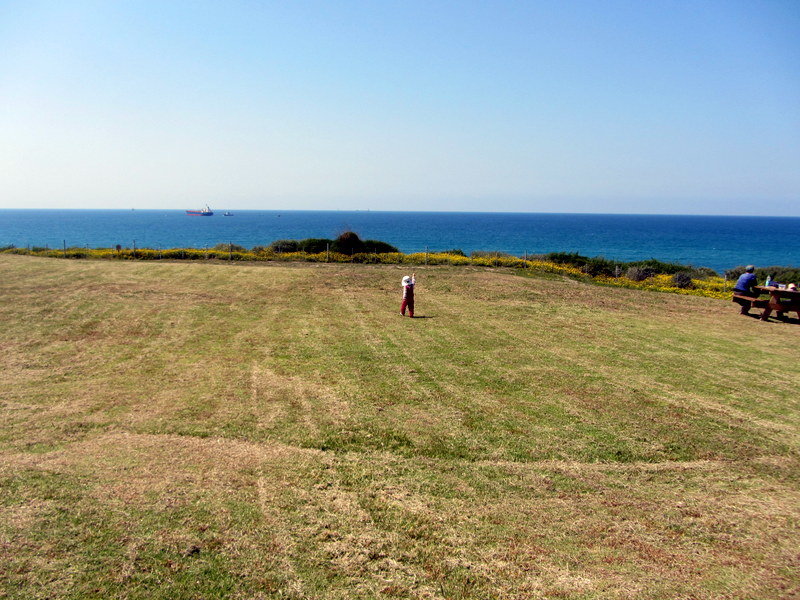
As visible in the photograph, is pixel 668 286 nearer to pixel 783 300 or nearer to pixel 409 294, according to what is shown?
pixel 783 300

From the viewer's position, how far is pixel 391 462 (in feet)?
22.6

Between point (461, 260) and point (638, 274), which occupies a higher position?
point (461, 260)

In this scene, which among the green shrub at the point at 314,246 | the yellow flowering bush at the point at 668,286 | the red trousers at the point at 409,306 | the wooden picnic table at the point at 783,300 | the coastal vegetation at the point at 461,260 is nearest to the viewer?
the red trousers at the point at 409,306

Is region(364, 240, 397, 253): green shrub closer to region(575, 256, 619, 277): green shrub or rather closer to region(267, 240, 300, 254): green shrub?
region(267, 240, 300, 254): green shrub

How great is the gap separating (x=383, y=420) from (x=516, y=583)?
3.93 metres

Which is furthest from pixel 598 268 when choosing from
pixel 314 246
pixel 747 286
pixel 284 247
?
pixel 284 247

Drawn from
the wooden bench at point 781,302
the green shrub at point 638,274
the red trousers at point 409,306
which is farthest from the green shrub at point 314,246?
the wooden bench at point 781,302

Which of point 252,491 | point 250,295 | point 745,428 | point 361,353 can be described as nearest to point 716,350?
point 745,428

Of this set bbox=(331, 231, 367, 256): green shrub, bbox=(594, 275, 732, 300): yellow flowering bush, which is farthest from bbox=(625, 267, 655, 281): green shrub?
bbox=(331, 231, 367, 256): green shrub

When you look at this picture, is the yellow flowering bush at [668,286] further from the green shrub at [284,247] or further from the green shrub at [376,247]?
the green shrub at [284,247]

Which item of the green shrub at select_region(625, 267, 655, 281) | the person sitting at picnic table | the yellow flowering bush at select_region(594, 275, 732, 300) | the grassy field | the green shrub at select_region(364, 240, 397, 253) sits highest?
the green shrub at select_region(364, 240, 397, 253)

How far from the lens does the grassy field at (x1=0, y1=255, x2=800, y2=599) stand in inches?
186

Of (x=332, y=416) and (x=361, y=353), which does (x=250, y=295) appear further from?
(x=332, y=416)

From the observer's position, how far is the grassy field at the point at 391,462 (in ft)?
15.5
